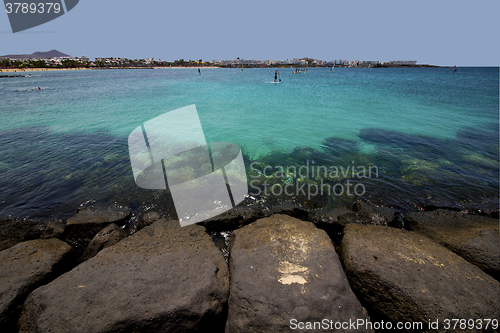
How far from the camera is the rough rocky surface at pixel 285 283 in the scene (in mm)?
2934

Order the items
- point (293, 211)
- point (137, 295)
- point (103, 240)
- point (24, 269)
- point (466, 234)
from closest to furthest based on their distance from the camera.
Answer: point (137, 295), point (24, 269), point (466, 234), point (103, 240), point (293, 211)

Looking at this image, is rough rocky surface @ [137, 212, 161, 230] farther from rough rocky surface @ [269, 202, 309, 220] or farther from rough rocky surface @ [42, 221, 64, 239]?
rough rocky surface @ [269, 202, 309, 220]

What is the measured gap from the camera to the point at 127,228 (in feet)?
18.8

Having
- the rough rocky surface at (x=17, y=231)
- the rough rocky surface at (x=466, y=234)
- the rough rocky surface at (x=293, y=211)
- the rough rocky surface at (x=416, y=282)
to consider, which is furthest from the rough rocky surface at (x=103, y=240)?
the rough rocky surface at (x=466, y=234)

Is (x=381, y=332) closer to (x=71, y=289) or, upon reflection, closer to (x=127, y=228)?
(x=71, y=289)

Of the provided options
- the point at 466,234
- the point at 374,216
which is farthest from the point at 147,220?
the point at 466,234

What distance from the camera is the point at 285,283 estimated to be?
3277 millimetres

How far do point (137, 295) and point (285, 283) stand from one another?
2.37 m

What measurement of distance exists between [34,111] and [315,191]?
27.8 meters

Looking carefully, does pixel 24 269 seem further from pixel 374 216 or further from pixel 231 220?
pixel 374 216

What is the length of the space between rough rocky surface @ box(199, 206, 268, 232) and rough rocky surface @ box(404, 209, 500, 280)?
14.0 feet

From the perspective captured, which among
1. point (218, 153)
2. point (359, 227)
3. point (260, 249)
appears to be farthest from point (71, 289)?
point (218, 153)

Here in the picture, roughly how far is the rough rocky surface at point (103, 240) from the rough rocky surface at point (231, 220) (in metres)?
2.10

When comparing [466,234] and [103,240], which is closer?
[466,234]
